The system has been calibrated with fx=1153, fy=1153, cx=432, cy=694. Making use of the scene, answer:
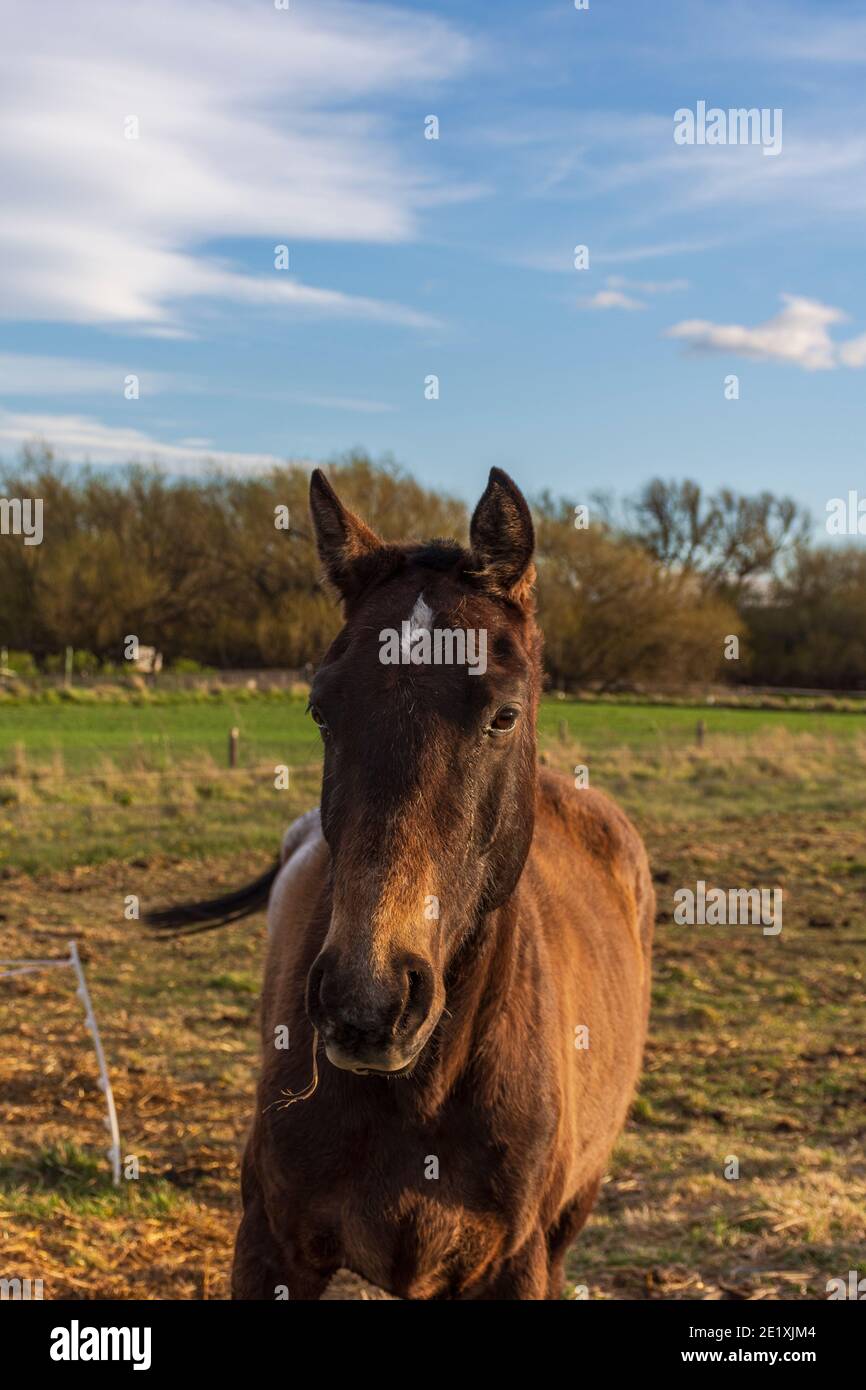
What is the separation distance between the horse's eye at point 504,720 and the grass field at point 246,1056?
141 cm

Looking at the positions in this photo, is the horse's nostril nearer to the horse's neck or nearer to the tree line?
the horse's neck

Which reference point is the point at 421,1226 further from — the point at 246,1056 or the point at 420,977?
the point at 246,1056

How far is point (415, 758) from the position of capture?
8.31ft

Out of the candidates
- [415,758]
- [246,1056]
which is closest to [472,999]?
[415,758]

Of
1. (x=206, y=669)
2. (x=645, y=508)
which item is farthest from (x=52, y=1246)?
(x=645, y=508)

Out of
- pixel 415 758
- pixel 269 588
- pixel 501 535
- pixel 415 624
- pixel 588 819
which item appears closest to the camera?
pixel 415 758

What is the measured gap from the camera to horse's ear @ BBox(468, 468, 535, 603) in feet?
9.64

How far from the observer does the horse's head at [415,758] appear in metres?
2.33

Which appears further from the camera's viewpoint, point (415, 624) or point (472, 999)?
point (472, 999)

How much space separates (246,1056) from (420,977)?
6005mm

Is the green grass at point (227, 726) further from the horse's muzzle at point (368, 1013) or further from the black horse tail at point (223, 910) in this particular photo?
the horse's muzzle at point (368, 1013)

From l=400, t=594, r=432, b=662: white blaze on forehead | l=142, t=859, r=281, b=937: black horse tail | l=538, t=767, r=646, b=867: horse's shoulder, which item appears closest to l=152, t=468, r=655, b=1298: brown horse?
l=400, t=594, r=432, b=662: white blaze on forehead

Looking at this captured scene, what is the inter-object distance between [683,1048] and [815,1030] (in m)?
1.25

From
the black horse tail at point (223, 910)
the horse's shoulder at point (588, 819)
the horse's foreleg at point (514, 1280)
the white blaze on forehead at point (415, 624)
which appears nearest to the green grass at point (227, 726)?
the black horse tail at point (223, 910)
